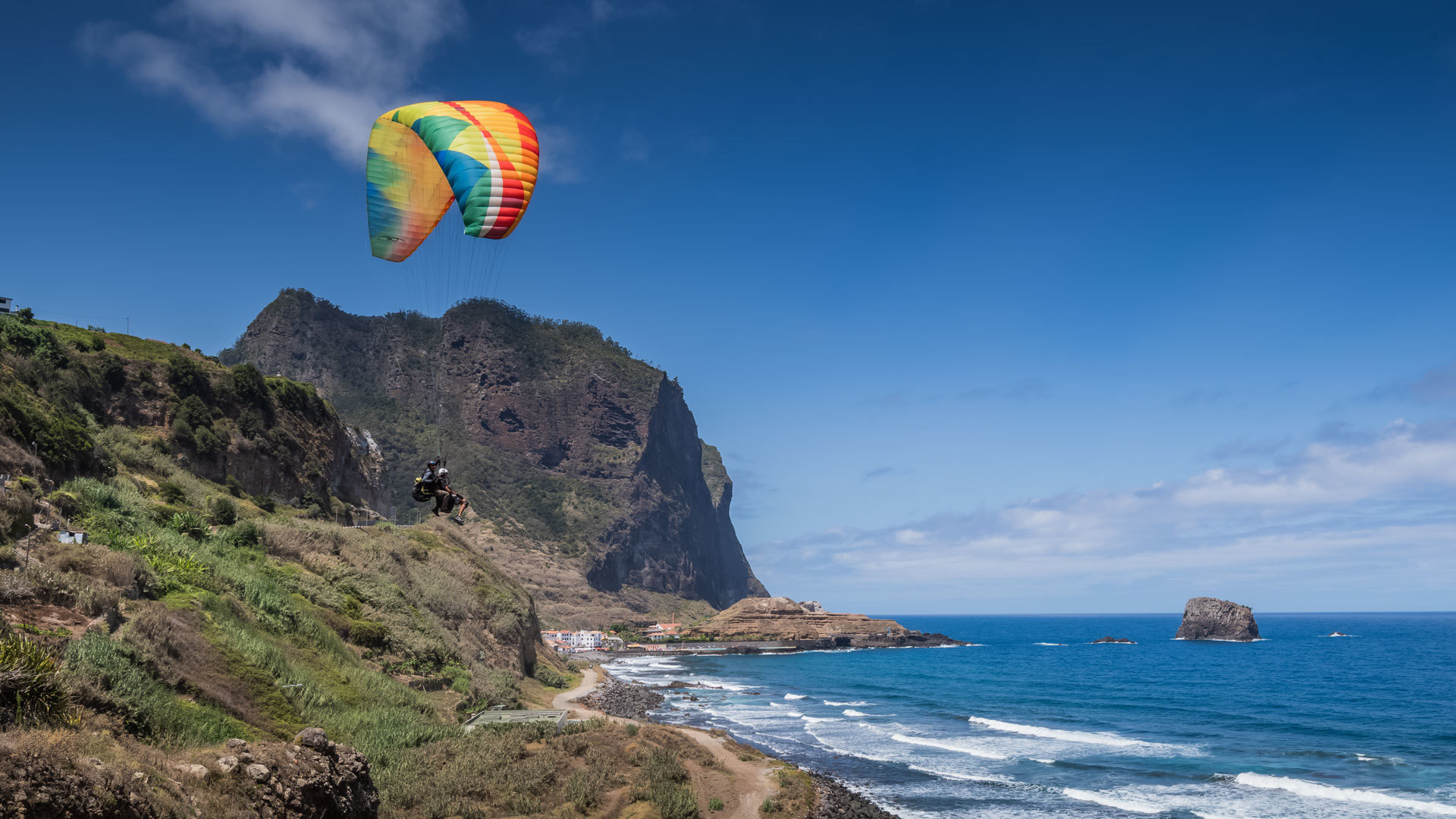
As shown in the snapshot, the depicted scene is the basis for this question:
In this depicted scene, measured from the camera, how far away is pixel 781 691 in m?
61.0

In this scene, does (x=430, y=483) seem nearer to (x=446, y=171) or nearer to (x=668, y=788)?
(x=446, y=171)

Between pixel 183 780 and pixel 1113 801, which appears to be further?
pixel 1113 801

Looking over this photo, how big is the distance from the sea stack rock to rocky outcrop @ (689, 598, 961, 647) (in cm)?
3765

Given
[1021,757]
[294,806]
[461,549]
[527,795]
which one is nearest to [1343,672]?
[1021,757]

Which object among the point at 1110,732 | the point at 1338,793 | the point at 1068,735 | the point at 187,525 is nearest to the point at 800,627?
the point at 1110,732

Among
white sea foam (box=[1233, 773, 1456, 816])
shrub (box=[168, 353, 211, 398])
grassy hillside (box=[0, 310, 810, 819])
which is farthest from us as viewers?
shrub (box=[168, 353, 211, 398])

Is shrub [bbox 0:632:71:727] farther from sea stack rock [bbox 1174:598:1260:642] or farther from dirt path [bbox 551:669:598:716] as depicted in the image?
sea stack rock [bbox 1174:598:1260:642]

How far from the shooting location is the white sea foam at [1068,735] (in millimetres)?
38094

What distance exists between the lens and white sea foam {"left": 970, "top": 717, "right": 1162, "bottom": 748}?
38.1 m

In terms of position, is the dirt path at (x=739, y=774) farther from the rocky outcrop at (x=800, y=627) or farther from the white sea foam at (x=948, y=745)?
the rocky outcrop at (x=800, y=627)

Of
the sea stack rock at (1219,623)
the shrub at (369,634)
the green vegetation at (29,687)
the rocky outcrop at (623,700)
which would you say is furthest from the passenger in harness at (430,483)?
the sea stack rock at (1219,623)

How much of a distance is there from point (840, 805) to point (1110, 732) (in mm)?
24328

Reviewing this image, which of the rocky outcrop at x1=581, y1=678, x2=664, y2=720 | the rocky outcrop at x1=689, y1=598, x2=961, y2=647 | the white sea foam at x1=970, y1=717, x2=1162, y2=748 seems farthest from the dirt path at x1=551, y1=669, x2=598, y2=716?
the rocky outcrop at x1=689, y1=598, x2=961, y2=647

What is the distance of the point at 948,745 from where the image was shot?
37.8 m
